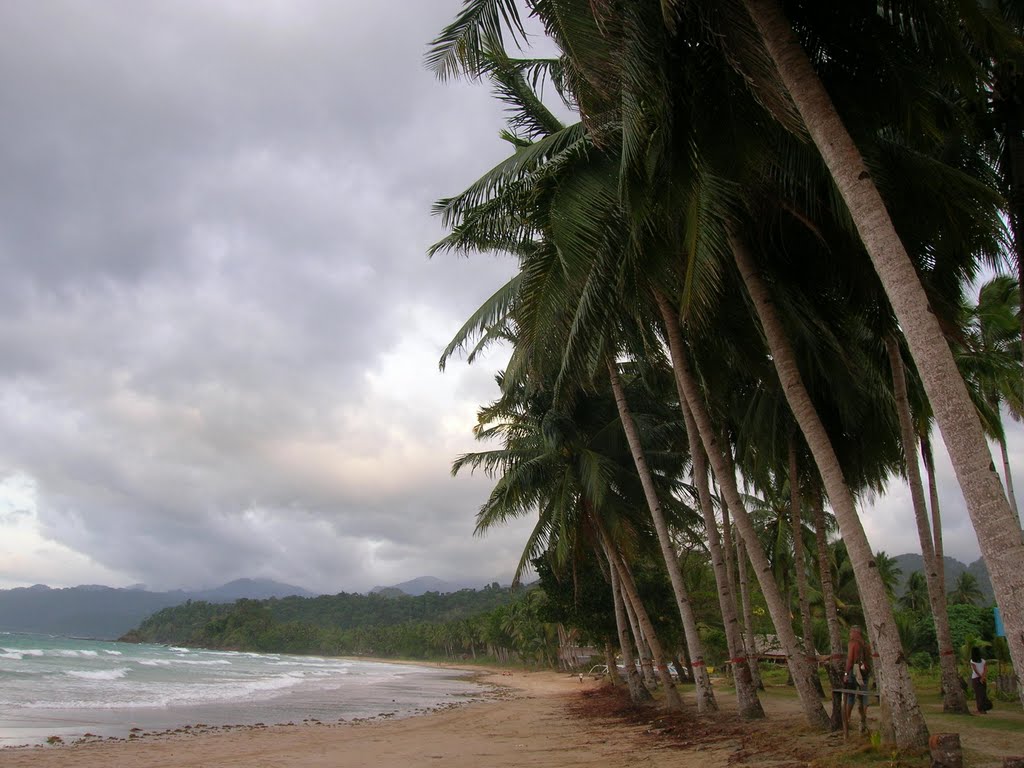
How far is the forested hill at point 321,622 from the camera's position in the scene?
11725 centimetres

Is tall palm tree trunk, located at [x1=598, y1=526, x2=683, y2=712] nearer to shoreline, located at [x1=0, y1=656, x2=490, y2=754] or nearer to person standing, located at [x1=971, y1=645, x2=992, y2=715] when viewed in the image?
person standing, located at [x1=971, y1=645, x2=992, y2=715]

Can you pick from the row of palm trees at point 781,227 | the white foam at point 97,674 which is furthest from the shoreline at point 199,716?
the white foam at point 97,674

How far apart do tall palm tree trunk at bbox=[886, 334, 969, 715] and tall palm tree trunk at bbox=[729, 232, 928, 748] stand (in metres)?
3.02

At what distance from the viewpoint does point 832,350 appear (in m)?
10.7

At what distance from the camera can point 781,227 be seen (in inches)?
348

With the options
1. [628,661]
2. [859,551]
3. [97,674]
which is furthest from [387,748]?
[97,674]

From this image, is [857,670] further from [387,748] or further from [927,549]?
[387,748]

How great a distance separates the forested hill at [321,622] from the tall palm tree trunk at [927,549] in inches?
3773

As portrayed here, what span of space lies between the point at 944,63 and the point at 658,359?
6.66 metres

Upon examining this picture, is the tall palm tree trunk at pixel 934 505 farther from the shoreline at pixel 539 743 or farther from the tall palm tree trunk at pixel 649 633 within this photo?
the tall palm tree trunk at pixel 649 633

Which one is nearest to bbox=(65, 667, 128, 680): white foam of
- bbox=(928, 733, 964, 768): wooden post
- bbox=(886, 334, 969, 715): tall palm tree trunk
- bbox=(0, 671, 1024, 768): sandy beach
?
bbox=(0, 671, 1024, 768): sandy beach

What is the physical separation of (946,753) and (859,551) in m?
1.89

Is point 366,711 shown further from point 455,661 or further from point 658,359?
point 455,661

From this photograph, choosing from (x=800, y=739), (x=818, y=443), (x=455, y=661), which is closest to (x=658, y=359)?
(x=818, y=443)
